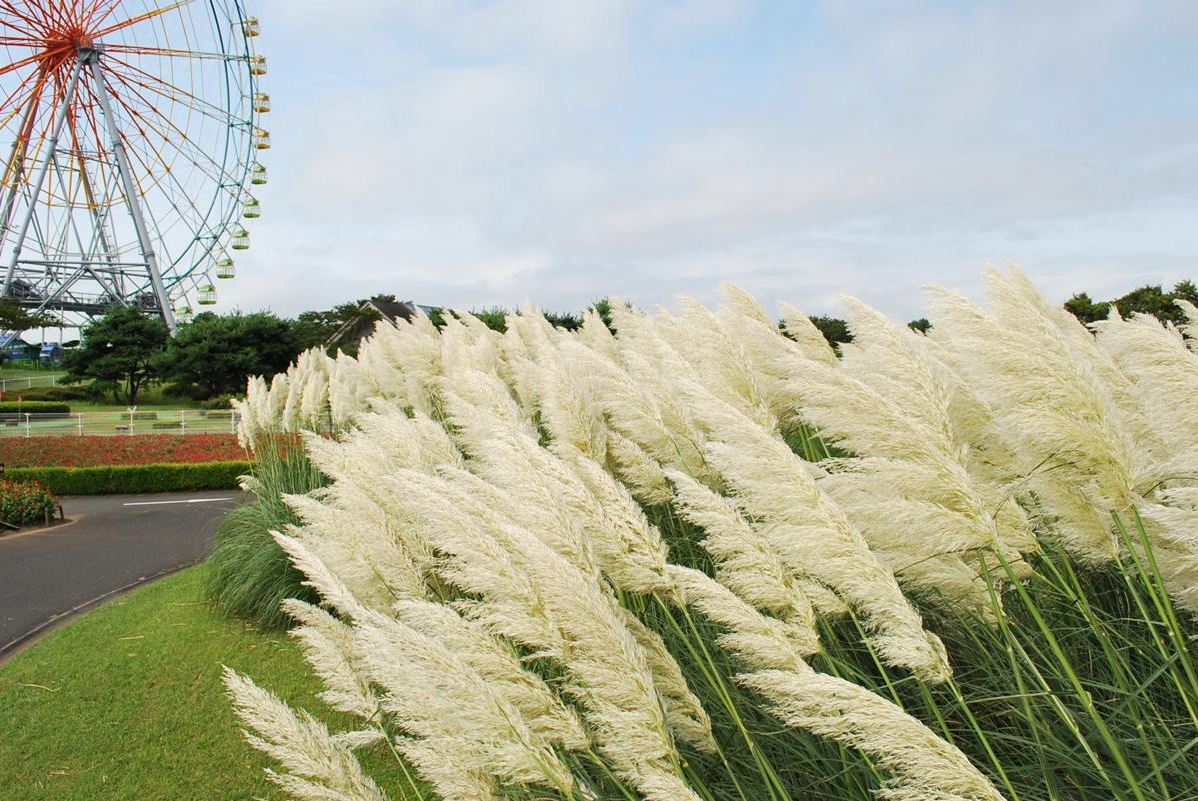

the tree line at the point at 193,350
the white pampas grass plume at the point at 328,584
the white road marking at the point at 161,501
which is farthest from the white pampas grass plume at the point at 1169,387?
the tree line at the point at 193,350

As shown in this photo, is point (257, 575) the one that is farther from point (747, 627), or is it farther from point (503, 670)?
point (747, 627)

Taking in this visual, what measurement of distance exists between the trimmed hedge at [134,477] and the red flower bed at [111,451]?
667 mm

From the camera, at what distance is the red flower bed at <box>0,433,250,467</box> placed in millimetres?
15648

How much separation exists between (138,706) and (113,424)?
24492mm

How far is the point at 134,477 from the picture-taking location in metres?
14.2

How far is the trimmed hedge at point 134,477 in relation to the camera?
14.1 metres

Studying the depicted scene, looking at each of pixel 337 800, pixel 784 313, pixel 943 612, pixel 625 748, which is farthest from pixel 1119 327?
pixel 337 800

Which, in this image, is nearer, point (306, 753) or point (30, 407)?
point (306, 753)

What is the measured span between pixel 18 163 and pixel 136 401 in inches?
439

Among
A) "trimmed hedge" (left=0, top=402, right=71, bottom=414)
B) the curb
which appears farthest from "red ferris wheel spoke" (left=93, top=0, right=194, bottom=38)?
the curb

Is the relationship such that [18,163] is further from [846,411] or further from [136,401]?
[846,411]

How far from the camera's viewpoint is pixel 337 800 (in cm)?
185

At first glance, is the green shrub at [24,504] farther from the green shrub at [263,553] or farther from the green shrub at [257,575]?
the green shrub at [257,575]

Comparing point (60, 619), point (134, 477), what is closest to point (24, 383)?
point (134, 477)
